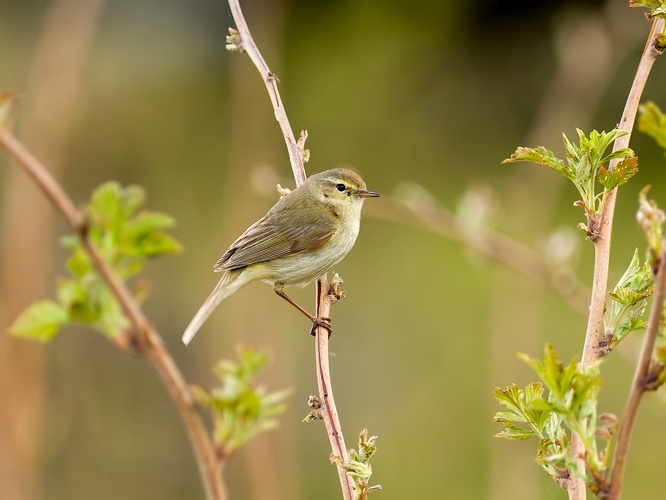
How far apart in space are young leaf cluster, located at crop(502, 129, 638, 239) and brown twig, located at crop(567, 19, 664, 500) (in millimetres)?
15

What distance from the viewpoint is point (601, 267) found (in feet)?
3.96

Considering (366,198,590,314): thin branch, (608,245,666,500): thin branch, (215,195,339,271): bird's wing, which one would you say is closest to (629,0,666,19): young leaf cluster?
(608,245,666,500): thin branch

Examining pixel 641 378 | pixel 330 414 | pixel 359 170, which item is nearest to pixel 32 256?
pixel 330 414

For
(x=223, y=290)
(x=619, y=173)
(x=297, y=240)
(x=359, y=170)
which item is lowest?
(x=619, y=173)

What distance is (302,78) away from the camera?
7.18 meters

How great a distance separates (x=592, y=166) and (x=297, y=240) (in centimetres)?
205

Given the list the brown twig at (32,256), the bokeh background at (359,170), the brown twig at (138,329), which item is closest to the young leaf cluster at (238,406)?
the brown twig at (138,329)

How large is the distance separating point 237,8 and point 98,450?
4.71 m

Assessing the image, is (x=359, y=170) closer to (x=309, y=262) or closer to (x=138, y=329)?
(x=309, y=262)

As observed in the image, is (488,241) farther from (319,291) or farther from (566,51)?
(566,51)

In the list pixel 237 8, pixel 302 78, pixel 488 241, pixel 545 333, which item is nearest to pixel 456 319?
pixel 545 333

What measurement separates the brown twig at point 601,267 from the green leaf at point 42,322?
70cm

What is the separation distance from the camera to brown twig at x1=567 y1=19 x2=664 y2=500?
1157 mm

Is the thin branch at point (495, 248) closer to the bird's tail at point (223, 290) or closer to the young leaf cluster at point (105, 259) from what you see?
the bird's tail at point (223, 290)
